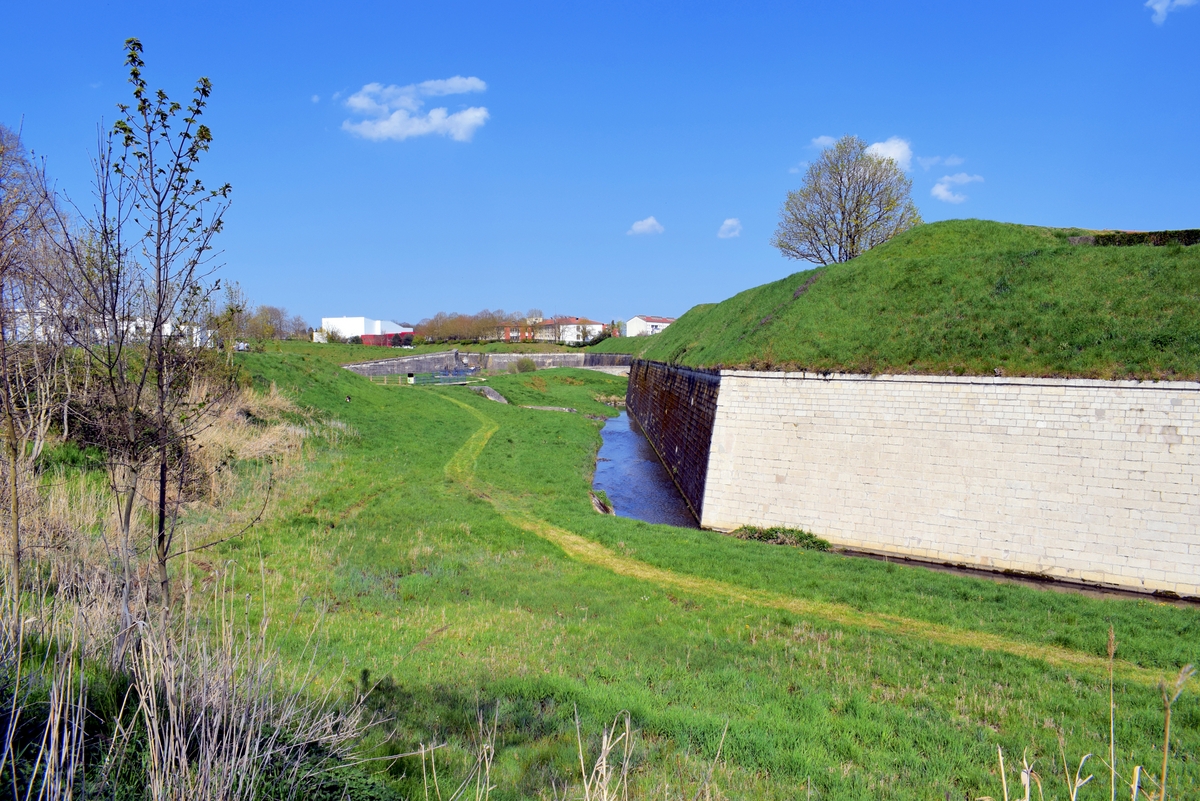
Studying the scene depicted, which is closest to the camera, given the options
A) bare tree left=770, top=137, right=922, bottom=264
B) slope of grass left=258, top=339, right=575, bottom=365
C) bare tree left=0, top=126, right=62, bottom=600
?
bare tree left=0, top=126, right=62, bottom=600

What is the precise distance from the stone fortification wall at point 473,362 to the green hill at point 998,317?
45.4 meters

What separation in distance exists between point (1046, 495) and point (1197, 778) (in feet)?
37.0

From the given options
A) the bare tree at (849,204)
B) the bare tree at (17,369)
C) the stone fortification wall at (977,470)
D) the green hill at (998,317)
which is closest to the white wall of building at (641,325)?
the bare tree at (849,204)

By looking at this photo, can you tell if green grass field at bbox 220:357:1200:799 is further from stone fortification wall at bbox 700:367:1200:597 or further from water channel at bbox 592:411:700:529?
water channel at bbox 592:411:700:529

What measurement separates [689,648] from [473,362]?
70516 millimetres

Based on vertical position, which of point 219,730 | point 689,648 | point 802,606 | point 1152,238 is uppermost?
point 1152,238

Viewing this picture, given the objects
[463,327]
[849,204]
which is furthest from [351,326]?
[849,204]

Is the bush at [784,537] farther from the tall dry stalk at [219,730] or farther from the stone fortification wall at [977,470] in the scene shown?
the tall dry stalk at [219,730]

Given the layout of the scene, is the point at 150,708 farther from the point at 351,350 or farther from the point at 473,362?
the point at 473,362

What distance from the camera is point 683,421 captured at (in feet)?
89.4

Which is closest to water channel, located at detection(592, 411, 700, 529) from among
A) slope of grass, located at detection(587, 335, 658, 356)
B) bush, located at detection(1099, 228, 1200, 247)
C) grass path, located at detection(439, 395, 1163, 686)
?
grass path, located at detection(439, 395, 1163, 686)

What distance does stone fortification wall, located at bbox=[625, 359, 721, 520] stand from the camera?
21.9 metres

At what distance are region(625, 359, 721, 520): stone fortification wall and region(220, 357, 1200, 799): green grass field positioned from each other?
5552 mm

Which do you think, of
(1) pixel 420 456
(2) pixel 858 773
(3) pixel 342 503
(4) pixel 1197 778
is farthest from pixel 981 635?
(1) pixel 420 456
